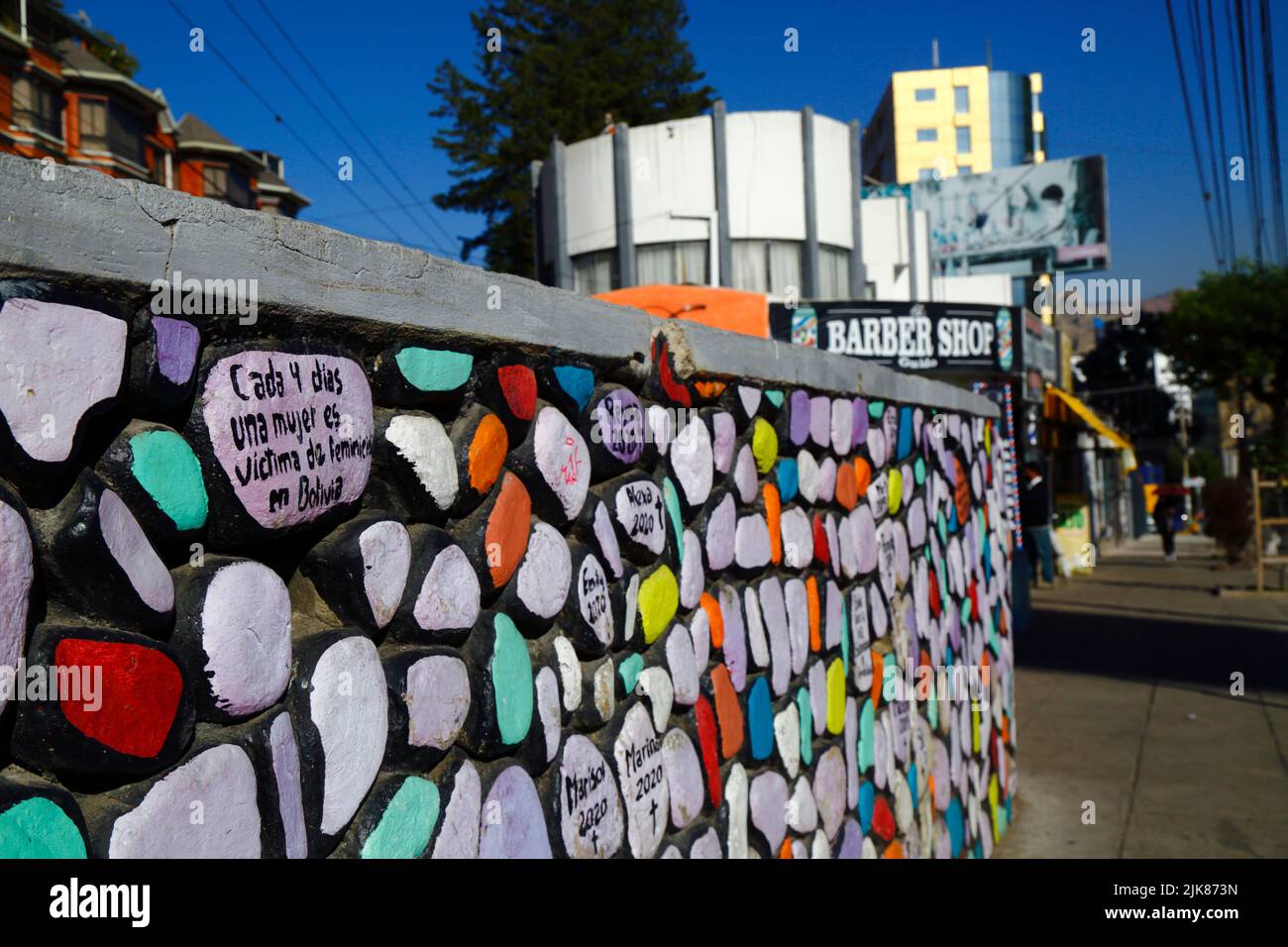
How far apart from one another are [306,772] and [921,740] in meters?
3.24

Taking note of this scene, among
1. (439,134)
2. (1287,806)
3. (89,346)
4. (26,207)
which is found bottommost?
(1287,806)

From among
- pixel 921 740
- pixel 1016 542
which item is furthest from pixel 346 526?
pixel 1016 542

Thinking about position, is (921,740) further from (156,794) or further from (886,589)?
(156,794)

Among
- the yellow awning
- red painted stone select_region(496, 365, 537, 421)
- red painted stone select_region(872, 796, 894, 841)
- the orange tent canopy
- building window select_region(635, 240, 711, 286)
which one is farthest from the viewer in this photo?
building window select_region(635, 240, 711, 286)

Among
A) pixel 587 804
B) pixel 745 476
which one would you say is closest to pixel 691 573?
pixel 745 476

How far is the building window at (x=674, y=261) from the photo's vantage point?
2469 cm

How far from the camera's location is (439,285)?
5.95 feet

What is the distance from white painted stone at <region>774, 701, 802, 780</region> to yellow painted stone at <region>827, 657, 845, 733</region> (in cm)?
27

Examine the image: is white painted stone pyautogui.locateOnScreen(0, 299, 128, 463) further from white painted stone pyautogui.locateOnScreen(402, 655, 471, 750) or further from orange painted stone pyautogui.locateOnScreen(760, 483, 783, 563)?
orange painted stone pyautogui.locateOnScreen(760, 483, 783, 563)

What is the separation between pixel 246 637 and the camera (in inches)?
55.6

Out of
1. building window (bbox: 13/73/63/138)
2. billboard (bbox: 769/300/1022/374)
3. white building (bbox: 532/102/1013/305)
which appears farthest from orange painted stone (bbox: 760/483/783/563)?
building window (bbox: 13/73/63/138)

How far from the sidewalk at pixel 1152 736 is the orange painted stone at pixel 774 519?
3.08m

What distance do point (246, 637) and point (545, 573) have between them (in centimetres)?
69

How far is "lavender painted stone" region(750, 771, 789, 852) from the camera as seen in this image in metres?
2.86
